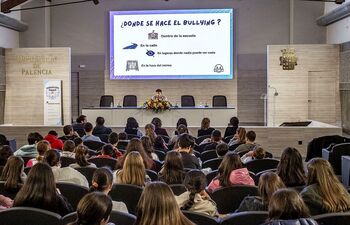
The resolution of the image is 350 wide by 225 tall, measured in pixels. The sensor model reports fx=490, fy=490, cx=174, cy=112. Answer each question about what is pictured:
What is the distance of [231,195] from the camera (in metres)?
4.08

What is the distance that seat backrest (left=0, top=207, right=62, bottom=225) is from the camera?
9.78ft

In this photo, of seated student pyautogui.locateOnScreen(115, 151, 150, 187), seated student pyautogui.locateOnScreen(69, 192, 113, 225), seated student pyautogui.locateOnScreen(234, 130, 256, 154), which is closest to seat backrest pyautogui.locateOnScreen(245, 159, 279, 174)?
seated student pyautogui.locateOnScreen(234, 130, 256, 154)

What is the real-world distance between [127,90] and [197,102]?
2.45m

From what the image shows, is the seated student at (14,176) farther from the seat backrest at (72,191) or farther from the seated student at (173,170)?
the seated student at (173,170)

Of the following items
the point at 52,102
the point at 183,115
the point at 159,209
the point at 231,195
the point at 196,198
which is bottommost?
the point at 231,195

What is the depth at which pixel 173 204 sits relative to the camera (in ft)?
8.20

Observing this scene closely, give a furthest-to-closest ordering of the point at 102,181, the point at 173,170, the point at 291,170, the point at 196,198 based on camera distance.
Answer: the point at 173,170, the point at 291,170, the point at 102,181, the point at 196,198

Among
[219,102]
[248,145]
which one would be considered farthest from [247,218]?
[219,102]

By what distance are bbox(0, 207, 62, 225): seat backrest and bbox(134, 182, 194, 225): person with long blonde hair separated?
28.4 inches

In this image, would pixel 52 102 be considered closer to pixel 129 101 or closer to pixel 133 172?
pixel 129 101

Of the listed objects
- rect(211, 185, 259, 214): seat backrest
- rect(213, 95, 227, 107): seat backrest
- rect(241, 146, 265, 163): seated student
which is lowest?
rect(211, 185, 259, 214): seat backrest

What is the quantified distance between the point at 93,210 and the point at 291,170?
2462mm

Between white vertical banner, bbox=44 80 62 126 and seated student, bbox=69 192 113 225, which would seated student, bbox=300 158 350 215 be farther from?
white vertical banner, bbox=44 80 62 126

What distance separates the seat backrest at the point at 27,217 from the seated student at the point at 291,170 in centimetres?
219
